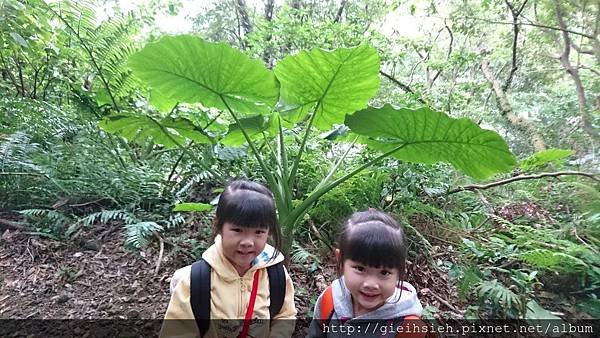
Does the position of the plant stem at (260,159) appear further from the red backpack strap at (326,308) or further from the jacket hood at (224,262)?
the red backpack strap at (326,308)

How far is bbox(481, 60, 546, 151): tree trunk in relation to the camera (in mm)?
4668

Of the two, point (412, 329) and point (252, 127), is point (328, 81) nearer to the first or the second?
point (252, 127)

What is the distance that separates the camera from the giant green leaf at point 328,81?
1.82 m

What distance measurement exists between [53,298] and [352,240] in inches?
64.8

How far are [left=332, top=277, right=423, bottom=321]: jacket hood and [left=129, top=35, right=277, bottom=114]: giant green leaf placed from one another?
1.00 metres

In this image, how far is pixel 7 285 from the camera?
6.73 ft

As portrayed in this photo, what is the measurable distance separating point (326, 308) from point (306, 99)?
112 centimetres

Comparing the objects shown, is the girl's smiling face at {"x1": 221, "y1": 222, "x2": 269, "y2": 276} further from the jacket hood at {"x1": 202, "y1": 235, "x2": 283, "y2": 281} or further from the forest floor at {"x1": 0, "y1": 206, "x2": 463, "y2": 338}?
the forest floor at {"x1": 0, "y1": 206, "x2": 463, "y2": 338}

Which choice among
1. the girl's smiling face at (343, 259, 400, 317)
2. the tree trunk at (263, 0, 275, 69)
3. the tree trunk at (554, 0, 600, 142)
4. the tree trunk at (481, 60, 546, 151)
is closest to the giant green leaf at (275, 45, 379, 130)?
the girl's smiling face at (343, 259, 400, 317)

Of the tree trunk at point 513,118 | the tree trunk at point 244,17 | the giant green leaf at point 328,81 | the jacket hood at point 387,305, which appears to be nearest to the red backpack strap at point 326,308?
the jacket hood at point 387,305

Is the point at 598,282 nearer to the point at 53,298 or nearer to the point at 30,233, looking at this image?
the point at 53,298

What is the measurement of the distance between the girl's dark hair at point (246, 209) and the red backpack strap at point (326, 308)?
307 millimetres

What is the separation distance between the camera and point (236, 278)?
1341mm

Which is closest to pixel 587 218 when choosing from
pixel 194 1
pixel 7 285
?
pixel 7 285
